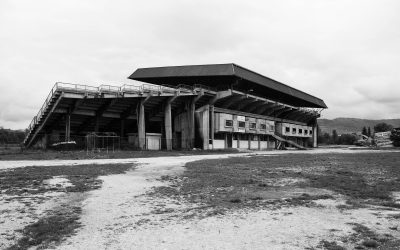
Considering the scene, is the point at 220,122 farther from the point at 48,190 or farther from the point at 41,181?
the point at 48,190

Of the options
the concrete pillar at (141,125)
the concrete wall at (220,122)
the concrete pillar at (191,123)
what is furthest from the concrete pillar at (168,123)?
the concrete wall at (220,122)

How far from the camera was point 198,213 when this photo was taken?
37.8 feet

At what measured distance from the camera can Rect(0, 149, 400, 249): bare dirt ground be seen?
8602mm

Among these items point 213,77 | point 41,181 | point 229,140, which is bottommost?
point 41,181

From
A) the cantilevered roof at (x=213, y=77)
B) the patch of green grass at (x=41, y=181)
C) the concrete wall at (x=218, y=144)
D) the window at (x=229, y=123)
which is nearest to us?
the patch of green grass at (x=41, y=181)

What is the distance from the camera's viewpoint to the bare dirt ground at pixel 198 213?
8.60 meters

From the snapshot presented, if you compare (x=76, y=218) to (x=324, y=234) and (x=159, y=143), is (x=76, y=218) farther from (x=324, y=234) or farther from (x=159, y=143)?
(x=159, y=143)

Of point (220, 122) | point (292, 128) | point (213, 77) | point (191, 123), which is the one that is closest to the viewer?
point (191, 123)

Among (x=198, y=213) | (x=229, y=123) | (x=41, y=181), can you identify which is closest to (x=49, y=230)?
(x=198, y=213)

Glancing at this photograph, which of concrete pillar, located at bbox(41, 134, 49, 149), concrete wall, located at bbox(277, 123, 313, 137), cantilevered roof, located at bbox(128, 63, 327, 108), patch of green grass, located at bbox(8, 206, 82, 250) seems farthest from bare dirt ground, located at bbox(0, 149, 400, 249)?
concrete wall, located at bbox(277, 123, 313, 137)

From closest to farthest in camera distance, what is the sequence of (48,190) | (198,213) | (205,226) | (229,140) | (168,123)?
(205,226) → (198,213) → (48,190) → (168,123) → (229,140)

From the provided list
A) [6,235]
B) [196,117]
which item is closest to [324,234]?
[6,235]

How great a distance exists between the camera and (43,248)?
317 inches

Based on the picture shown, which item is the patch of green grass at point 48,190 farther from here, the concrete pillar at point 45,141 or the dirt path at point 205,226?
the concrete pillar at point 45,141
